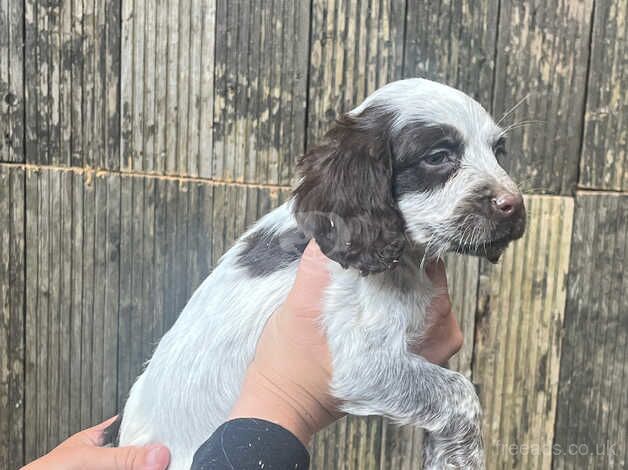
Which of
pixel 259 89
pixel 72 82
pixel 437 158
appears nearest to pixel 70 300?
pixel 72 82

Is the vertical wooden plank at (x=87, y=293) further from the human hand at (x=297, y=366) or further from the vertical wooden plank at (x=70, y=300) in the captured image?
the human hand at (x=297, y=366)

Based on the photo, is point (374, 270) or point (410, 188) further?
point (410, 188)

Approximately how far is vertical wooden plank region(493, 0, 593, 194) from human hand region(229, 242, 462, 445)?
1772mm

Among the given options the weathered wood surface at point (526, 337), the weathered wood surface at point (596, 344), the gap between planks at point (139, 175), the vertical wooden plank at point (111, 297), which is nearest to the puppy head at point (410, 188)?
the gap between planks at point (139, 175)

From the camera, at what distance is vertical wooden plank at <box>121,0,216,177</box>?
3.72 meters

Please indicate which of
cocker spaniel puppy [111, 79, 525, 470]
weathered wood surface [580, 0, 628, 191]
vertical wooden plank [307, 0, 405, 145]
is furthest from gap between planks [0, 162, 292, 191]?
weathered wood surface [580, 0, 628, 191]

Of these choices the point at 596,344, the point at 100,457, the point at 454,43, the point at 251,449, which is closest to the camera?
the point at 251,449

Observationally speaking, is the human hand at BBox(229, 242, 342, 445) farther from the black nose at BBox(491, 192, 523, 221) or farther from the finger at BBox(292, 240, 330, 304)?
the black nose at BBox(491, 192, 523, 221)

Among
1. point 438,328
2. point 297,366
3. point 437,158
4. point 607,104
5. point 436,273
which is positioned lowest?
point 297,366

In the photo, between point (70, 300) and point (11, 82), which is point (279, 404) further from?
point (11, 82)

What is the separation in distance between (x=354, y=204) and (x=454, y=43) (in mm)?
1771

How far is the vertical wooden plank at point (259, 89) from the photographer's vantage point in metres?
3.70

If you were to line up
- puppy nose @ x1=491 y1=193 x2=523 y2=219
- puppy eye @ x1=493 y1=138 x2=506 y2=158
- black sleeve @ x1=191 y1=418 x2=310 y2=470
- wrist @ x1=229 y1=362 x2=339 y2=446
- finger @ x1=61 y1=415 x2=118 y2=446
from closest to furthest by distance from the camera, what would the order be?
black sleeve @ x1=191 y1=418 x2=310 y2=470 → puppy nose @ x1=491 y1=193 x2=523 y2=219 → wrist @ x1=229 y1=362 x2=339 y2=446 → puppy eye @ x1=493 y1=138 x2=506 y2=158 → finger @ x1=61 y1=415 x2=118 y2=446

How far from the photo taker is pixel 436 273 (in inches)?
104
